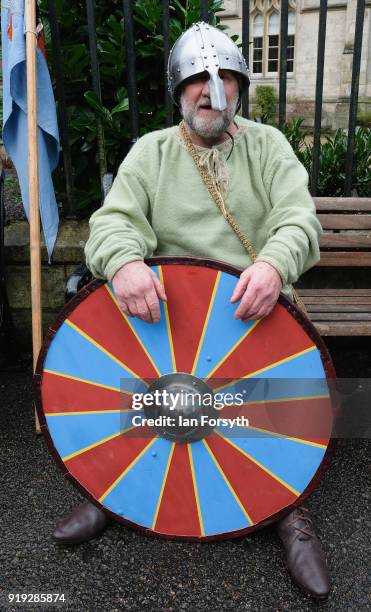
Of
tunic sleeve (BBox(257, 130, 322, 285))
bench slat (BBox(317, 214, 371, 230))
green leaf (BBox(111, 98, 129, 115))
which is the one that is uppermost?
green leaf (BBox(111, 98, 129, 115))

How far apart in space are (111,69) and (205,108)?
128 centimetres

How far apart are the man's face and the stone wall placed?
118 centimetres

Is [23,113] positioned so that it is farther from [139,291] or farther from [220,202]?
[139,291]

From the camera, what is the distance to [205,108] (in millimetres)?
1700

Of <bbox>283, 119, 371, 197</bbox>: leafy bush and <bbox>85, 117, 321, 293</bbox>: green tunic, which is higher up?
<bbox>85, 117, 321, 293</bbox>: green tunic

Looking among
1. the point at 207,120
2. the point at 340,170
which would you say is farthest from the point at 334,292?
the point at 207,120

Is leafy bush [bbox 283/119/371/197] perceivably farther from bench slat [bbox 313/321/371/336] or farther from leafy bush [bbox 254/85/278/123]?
leafy bush [bbox 254/85/278/123]

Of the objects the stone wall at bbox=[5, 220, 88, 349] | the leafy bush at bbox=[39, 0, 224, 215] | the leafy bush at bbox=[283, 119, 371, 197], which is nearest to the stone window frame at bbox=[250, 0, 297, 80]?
the leafy bush at bbox=[283, 119, 371, 197]

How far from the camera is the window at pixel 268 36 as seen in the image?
54.7 ft

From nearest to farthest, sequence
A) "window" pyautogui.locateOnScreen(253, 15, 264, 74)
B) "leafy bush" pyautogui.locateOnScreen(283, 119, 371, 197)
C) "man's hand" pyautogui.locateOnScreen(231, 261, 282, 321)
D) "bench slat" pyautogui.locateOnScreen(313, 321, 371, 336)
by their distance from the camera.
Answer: "man's hand" pyautogui.locateOnScreen(231, 261, 282, 321) → "bench slat" pyautogui.locateOnScreen(313, 321, 371, 336) → "leafy bush" pyautogui.locateOnScreen(283, 119, 371, 197) → "window" pyautogui.locateOnScreen(253, 15, 264, 74)

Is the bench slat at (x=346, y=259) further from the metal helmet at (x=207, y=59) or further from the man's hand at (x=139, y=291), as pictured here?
the man's hand at (x=139, y=291)

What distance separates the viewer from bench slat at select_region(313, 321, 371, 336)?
2.19 metres

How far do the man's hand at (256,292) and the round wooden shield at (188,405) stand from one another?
0.10ft

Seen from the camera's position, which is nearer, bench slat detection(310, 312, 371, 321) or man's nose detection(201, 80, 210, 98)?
man's nose detection(201, 80, 210, 98)
